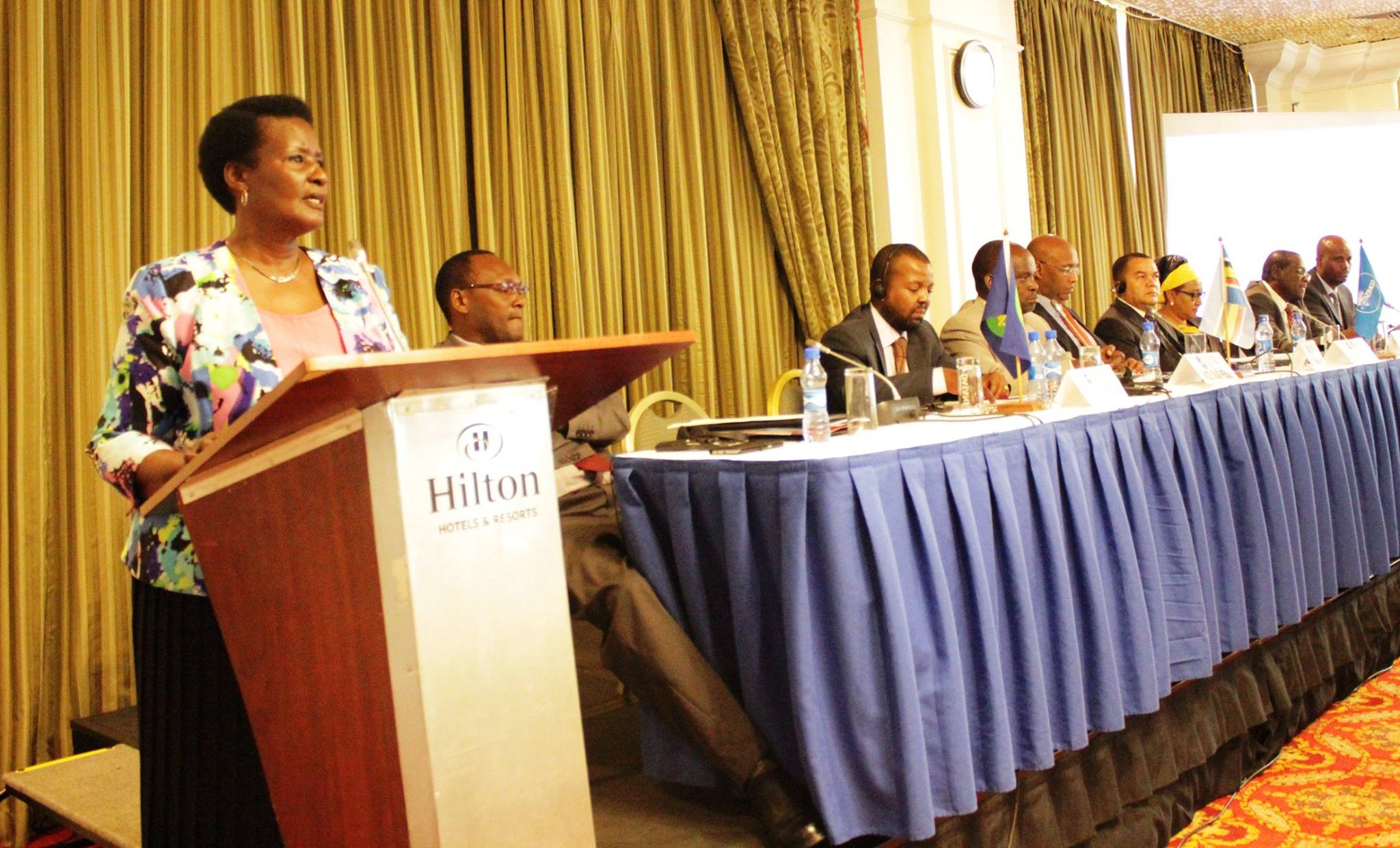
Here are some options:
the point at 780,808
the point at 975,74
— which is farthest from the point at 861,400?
the point at 975,74

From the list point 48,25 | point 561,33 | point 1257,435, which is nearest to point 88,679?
point 48,25

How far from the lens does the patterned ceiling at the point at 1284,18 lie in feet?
21.7

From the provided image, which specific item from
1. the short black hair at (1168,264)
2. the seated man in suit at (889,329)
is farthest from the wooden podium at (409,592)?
the short black hair at (1168,264)

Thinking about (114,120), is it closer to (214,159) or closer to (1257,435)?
(214,159)

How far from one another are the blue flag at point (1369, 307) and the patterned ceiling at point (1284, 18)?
→ 272 centimetres

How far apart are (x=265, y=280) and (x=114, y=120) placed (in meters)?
1.65

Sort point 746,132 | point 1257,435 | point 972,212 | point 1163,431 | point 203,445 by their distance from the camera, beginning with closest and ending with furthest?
point 203,445, point 1163,431, point 1257,435, point 746,132, point 972,212

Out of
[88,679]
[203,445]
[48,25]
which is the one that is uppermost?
[48,25]

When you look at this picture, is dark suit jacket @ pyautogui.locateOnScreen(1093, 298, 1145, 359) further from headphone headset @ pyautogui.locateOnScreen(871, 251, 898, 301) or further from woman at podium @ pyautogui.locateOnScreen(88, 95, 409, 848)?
woman at podium @ pyautogui.locateOnScreen(88, 95, 409, 848)

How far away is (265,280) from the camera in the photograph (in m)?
1.43

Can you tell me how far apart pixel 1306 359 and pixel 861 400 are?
1841 mm

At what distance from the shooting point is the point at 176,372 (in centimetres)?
136

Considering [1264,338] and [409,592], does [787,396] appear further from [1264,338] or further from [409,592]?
[409,592]

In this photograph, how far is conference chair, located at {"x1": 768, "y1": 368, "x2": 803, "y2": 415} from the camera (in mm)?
3557
